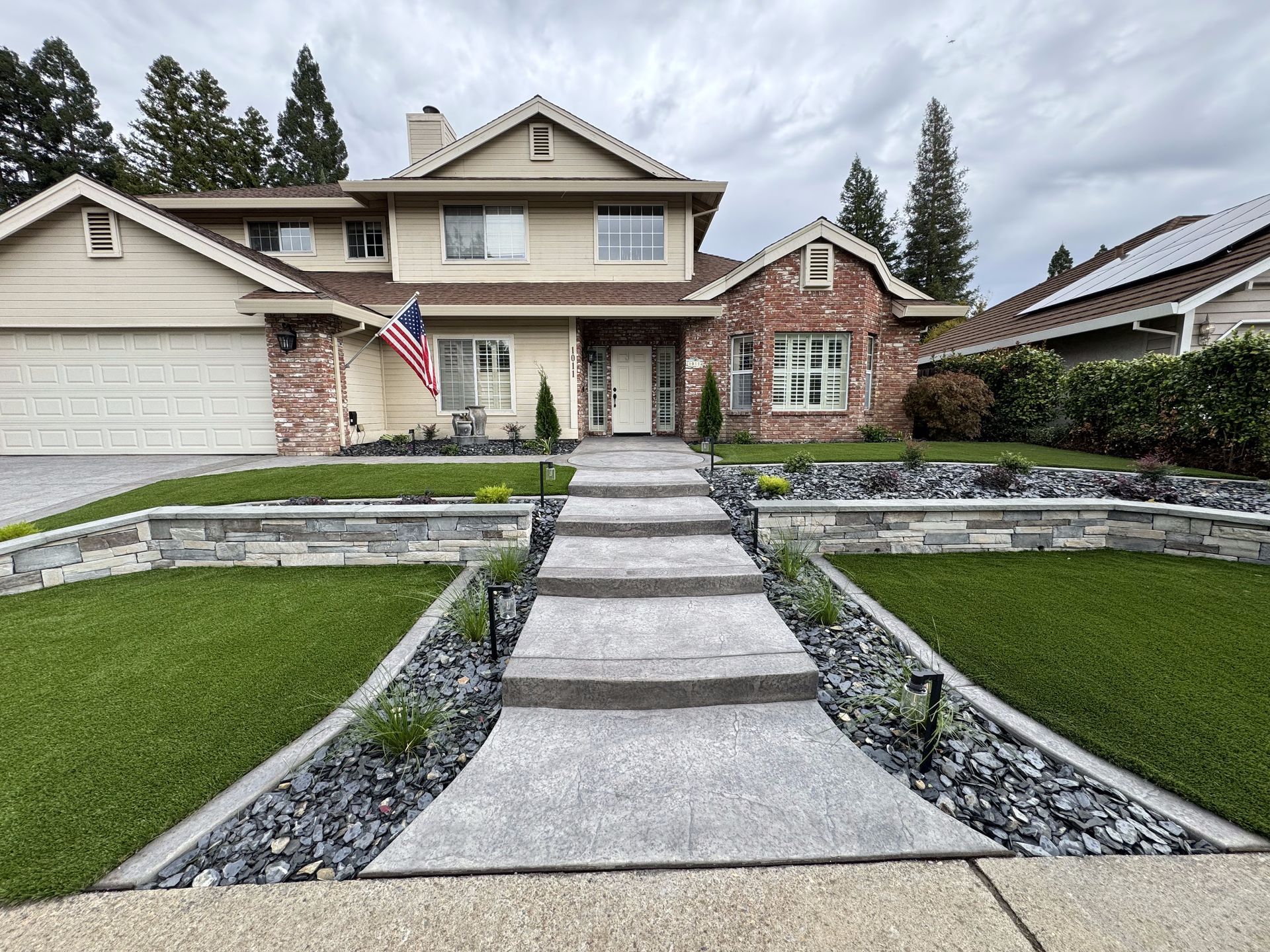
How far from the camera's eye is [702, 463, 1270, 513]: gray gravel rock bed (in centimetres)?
557

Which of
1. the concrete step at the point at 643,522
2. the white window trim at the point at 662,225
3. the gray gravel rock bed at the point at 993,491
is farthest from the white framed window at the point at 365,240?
the concrete step at the point at 643,522

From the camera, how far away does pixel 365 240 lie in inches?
479

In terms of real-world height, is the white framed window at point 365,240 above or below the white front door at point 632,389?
above

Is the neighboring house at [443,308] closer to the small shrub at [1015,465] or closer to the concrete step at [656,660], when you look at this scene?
the small shrub at [1015,465]

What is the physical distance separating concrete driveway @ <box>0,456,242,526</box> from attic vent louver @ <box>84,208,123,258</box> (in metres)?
3.68

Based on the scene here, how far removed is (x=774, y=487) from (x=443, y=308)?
7.78m

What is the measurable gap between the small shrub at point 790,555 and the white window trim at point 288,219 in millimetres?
13078

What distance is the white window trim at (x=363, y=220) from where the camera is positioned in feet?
39.5

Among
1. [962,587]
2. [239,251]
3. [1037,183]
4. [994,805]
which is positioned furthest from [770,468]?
[1037,183]

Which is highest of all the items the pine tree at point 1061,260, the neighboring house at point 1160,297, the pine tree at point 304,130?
the pine tree at point 304,130

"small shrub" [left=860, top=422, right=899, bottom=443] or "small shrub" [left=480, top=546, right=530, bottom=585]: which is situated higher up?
"small shrub" [left=860, top=422, right=899, bottom=443]

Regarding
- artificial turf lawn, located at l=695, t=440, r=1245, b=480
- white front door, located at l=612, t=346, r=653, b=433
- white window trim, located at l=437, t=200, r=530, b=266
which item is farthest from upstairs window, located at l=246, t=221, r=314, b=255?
artificial turf lawn, located at l=695, t=440, r=1245, b=480

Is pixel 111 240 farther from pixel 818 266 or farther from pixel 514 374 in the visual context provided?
pixel 818 266

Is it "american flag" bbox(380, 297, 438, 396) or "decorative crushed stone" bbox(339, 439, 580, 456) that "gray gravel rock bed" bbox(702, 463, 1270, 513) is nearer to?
"decorative crushed stone" bbox(339, 439, 580, 456)
